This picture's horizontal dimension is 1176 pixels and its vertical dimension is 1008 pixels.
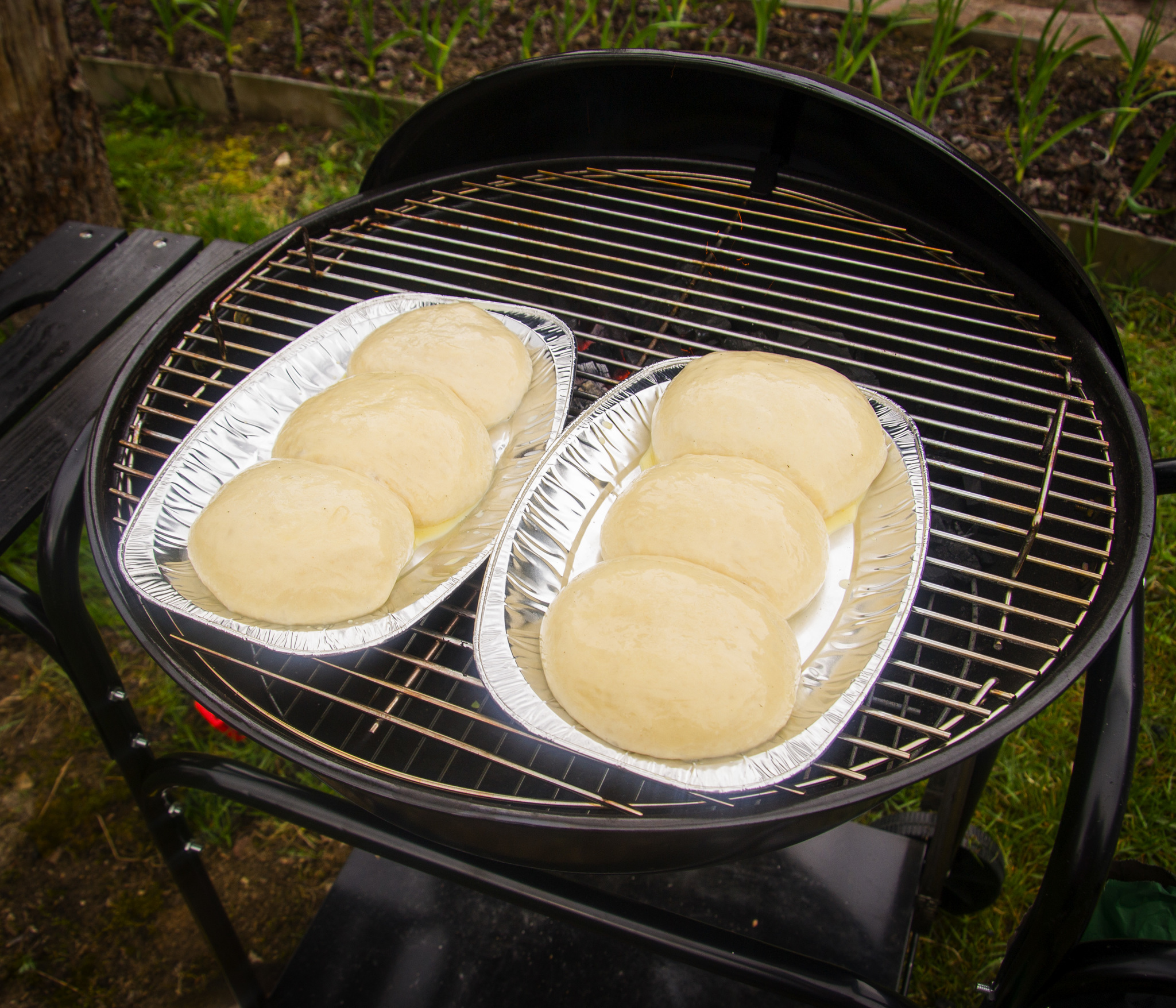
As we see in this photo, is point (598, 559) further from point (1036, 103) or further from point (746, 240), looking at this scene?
point (1036, 103)

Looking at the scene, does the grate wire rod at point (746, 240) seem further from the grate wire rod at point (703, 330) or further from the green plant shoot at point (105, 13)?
the green plant shoot at point (105, 13)

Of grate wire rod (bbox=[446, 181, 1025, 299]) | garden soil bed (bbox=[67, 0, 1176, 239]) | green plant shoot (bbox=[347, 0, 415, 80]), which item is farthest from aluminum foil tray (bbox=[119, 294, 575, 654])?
green plant shoot (bbox=[347, 0, 415, 80])

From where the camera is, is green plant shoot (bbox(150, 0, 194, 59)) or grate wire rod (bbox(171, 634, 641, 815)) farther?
green plant shoot (bbox(150, 0, 194, 59))

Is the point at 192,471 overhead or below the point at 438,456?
below

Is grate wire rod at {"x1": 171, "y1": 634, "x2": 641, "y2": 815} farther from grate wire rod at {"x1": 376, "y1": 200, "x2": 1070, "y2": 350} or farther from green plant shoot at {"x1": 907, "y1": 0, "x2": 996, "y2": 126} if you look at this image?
green plant shoot at {"x1": 907, "y1": 0, "x2": 996, "y2": 126}

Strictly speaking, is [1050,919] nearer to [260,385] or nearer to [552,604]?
[552,604]

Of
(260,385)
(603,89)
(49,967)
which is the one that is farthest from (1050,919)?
(49,967)

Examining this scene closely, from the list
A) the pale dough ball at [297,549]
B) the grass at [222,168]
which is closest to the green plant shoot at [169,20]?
the grass at [222,168]
